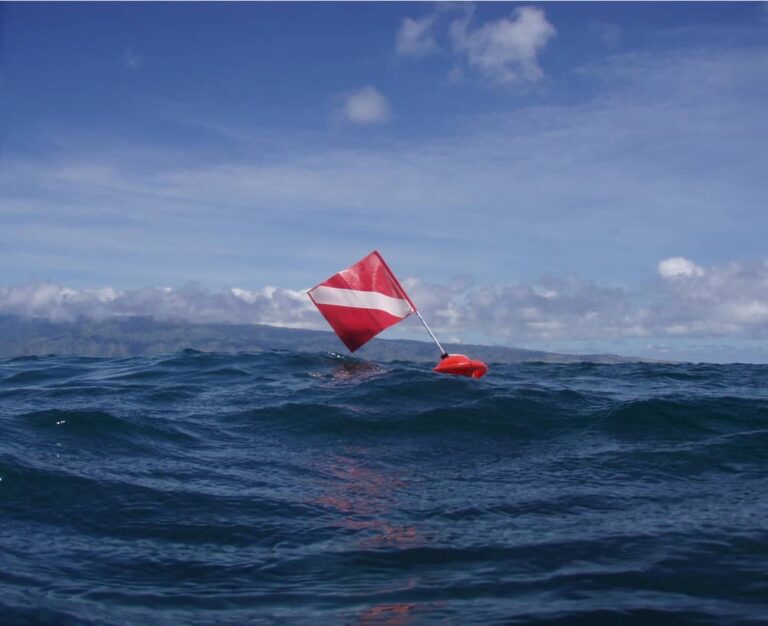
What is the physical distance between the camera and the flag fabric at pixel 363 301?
18.7 metres

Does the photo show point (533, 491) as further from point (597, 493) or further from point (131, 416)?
point (131, 416)

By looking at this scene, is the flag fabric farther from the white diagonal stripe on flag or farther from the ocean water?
the ocean water

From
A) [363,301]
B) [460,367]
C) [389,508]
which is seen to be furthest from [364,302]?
[389,508]

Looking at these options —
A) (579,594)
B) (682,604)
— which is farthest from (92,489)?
(682,604)

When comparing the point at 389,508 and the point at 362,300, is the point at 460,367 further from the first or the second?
the point at 389,508

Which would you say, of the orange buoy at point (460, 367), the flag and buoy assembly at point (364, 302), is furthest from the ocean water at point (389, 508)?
the flag and buoy assembly at point (364, 302)

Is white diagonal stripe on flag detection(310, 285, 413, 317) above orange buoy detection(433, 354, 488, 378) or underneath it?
above

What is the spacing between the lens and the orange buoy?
1803cm

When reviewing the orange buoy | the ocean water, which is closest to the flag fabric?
the orange buoy

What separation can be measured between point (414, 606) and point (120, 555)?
9.73 ft

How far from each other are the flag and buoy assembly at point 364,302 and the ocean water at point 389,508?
315 cm

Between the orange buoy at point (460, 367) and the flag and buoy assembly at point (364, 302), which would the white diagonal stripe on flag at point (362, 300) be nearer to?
the flag and buoy assembly at point (364, 302)

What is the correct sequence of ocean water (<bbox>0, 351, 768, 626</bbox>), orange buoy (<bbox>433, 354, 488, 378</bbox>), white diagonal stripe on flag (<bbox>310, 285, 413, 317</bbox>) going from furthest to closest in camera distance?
white diagonal stripe on flag (<bbox>310, 285, 413, 317</bbox>) → orange buoy (<bbox>433, 354, 488, 378</bbox>) → ocean water (<bbox>0, 351, 768, 626</bbox>)

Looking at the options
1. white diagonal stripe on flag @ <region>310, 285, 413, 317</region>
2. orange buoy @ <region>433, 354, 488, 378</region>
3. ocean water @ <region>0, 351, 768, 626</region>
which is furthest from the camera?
white diagonal stripe on flag @ <region>310, 285, 413, 317</region>
